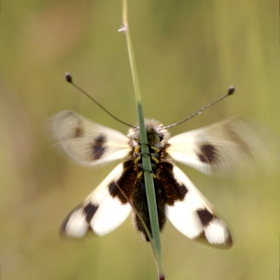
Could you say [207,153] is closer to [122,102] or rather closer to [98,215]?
[98,215]

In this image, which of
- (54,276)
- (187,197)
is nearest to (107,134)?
(187,197)

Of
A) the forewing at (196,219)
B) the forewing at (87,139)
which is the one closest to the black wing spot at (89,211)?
the forewing at (87,139)

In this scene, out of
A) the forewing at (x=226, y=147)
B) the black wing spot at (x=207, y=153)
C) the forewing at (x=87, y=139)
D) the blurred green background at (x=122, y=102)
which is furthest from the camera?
the blurred green background at (x=122, y=102)

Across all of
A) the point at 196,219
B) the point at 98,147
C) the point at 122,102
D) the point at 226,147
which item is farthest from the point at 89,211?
the point at 122,102

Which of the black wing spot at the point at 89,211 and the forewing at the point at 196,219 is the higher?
the black wing spot at the point at 89,211

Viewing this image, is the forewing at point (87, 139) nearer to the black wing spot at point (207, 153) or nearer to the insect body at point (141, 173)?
the insect body at point (141, 173)

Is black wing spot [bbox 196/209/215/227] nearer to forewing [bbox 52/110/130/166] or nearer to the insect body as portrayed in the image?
the insect body

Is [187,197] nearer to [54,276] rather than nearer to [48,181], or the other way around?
[54,276]
